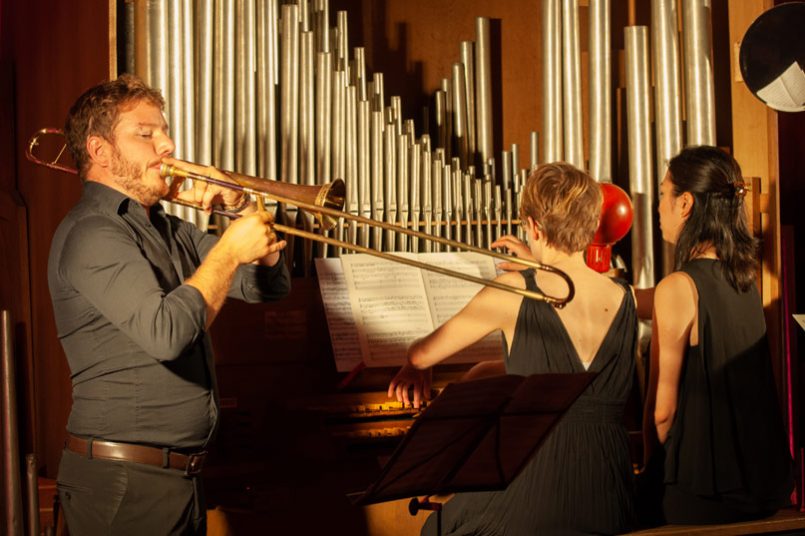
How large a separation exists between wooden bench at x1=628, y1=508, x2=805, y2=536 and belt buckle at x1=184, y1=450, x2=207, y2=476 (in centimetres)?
137

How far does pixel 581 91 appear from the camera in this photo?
185 inches

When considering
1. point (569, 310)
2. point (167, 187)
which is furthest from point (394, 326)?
point (167, 187)

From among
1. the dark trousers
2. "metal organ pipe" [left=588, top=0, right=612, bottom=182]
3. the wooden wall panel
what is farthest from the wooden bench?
the wooden wall panel

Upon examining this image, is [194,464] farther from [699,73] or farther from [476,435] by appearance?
[699,73]

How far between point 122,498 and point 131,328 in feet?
1.59

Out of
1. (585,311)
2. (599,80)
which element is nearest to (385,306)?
(585,311)

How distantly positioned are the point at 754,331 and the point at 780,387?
0.88m

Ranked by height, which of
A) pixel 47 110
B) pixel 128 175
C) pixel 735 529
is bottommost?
pixel 735 529

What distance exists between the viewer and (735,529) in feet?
11.2

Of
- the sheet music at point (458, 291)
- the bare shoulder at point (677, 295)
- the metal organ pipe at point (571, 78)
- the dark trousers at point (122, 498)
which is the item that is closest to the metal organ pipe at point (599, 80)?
the metal organ pipe at point (571, 78)

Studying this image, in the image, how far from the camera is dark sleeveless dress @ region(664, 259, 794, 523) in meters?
3.48

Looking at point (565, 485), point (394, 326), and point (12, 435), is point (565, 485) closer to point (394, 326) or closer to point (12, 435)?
point (394, 326)

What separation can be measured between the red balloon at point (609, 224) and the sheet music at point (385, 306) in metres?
0.75

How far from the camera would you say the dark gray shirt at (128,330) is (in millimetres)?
2582
